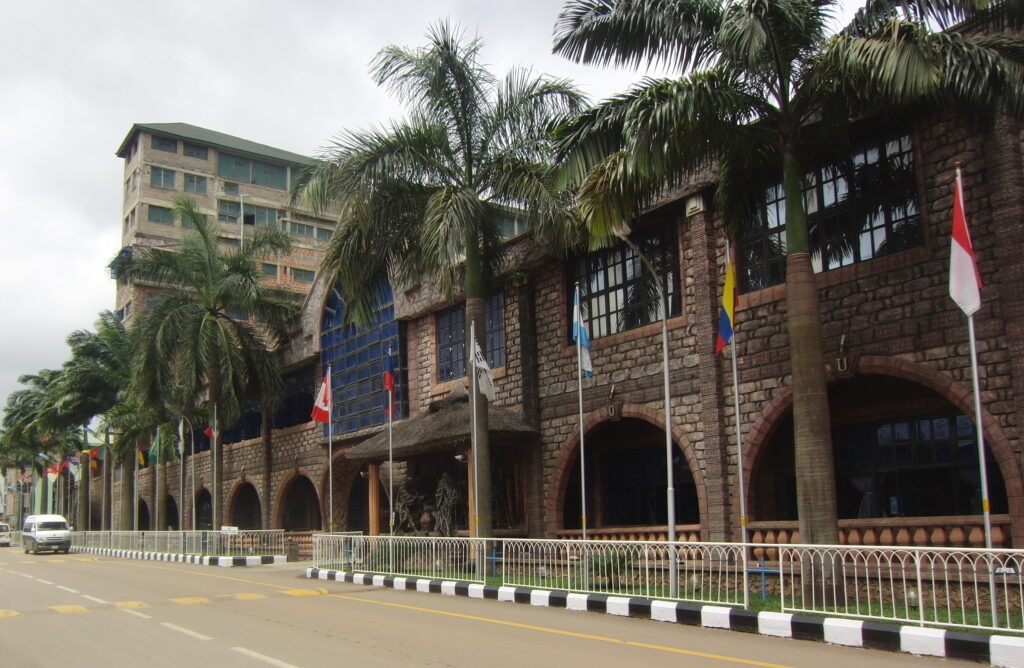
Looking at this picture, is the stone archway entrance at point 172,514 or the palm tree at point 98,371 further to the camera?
the stone archway entrance at point 172,514

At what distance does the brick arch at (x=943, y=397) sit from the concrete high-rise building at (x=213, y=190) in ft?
153

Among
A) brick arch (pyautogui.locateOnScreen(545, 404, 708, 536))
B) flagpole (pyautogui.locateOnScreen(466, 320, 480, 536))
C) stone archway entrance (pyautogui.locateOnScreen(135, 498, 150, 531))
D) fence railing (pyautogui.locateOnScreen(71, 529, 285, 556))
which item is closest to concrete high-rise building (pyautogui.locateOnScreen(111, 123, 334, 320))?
stone archway entrance (pyautogui.locateOnScreen(135, 498, 150, 531))

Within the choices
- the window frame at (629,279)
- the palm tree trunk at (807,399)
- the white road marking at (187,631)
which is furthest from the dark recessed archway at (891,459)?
the white road marking at (187,631)

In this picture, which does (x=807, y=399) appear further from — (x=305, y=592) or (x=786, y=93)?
(x=305, y=592)

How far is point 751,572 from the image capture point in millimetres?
14469

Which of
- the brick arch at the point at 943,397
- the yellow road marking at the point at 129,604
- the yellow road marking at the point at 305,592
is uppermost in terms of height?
the brick arch at the point at 943,397

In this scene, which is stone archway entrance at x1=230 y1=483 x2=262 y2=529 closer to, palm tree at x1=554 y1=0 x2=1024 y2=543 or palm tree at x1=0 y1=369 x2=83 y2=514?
palm tree at x1=0 y1=369 x2=83 y2=514

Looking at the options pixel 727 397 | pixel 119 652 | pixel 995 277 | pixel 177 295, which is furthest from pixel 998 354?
pixel 177 295

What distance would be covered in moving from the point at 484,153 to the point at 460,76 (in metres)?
1.62

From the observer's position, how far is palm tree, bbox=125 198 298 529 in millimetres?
30109

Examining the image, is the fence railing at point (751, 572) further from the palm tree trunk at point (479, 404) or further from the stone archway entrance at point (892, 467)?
the palm tree trunk at point (479, 404)

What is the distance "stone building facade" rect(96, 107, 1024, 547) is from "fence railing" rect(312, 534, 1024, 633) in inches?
33.5

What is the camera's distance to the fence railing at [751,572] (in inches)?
378

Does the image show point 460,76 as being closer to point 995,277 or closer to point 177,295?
point 995,277
